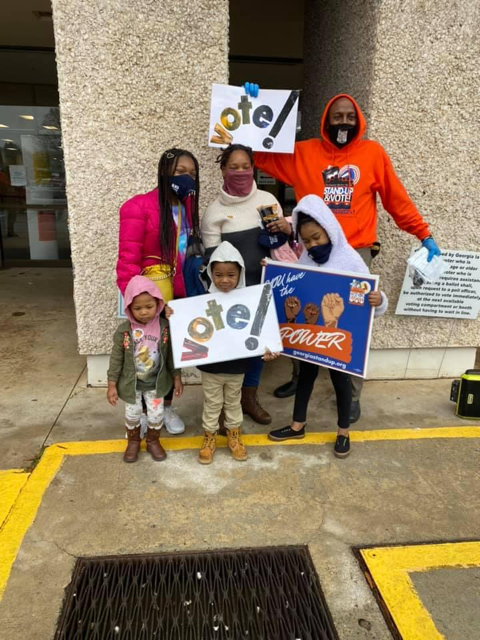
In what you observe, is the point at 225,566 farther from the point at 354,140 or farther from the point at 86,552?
the point at 354,140

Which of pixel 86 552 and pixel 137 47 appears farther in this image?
pixel 137 47

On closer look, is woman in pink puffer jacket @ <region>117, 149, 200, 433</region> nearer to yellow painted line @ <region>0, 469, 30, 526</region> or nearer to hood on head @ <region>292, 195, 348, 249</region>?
hood on head @ <region>292, 195, 348, 249</region>

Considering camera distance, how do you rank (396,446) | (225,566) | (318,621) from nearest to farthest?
(318,621), (225,566), (396,446)

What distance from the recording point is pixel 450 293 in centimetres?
399

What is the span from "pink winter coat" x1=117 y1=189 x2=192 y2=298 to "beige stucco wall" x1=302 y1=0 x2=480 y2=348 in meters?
1.95

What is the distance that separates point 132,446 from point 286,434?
1024 millimetres

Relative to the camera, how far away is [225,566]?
2.13 m

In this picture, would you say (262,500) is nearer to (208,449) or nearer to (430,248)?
(208,449)

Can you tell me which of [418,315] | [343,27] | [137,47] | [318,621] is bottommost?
[318,621]

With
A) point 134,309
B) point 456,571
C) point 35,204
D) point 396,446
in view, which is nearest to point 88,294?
point 134,309

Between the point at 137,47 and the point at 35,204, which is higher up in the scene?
the point at 137,47

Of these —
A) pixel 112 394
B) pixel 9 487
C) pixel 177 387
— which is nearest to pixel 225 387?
pixel 177 387

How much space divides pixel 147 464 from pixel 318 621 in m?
1.36

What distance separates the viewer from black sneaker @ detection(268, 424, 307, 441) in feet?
10.3
